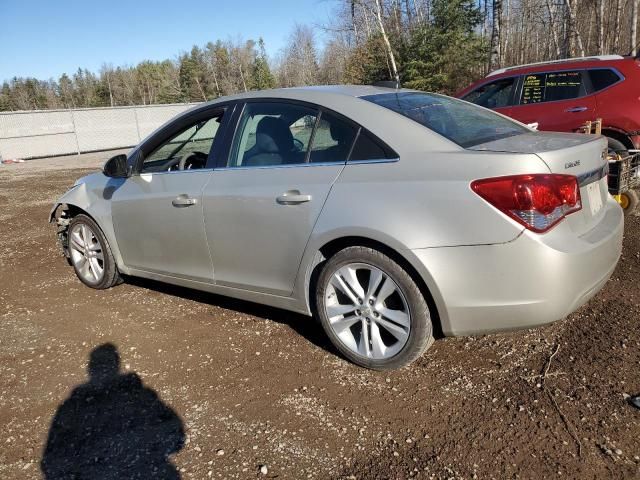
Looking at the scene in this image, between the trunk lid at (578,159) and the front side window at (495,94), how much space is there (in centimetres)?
489

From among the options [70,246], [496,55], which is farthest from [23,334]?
[496,55]

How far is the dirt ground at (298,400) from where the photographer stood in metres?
2.34

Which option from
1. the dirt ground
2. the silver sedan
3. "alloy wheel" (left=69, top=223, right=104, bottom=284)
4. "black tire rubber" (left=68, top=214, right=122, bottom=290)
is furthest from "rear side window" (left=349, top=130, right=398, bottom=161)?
"alloy wheel" (left=69, top=223, right=104, bottom=284)

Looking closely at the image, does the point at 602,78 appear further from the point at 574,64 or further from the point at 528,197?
the point at 528,197

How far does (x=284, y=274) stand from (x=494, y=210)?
54.5 inches

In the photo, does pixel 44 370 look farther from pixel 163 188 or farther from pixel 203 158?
pixel 203 158

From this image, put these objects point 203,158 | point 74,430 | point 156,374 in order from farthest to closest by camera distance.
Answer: point 203,158 → point 156,374 → point 74,430

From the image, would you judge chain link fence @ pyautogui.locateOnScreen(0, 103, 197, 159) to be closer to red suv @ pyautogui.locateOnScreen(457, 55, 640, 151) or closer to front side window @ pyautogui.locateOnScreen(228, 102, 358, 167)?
red suv @ pyautogui.locateOnScreen(457, 55, 640, 151)

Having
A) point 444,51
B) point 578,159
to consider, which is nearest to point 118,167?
point 578,159

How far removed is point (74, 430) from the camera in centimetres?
274

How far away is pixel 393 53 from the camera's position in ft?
81.0

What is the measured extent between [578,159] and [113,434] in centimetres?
286

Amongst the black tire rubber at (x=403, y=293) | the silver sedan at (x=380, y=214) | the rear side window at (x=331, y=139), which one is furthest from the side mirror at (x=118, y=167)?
the black tire rubber at (x=403, y=293)

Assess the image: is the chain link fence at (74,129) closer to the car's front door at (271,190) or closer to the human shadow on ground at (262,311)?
the human shadow on ground at (262,311)
